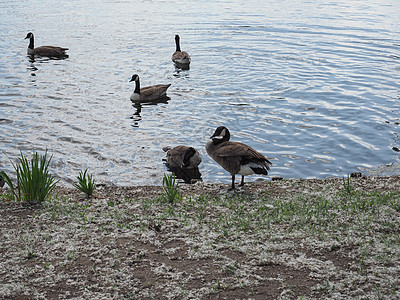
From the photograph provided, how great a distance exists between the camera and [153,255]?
6414 millimetres

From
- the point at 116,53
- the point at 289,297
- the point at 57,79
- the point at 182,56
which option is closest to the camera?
the point at 289,297

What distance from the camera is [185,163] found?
37.3 feet

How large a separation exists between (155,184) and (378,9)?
34261mm

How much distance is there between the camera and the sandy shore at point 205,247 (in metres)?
5.60

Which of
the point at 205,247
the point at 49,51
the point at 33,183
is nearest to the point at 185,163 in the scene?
the point at 33,183

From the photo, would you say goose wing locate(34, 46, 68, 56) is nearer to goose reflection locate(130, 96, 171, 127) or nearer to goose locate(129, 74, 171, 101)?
goose locate(129, 74, 171, 101)

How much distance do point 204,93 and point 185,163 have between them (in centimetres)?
646

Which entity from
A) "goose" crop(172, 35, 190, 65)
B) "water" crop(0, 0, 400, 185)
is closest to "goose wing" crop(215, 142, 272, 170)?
"water" crop(0, 0, 400, 185)

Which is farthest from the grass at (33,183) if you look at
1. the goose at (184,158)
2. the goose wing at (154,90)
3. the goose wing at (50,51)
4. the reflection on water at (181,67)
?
the goose wing at (50,51)

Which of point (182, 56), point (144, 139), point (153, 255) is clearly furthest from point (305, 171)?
point (182, 56)

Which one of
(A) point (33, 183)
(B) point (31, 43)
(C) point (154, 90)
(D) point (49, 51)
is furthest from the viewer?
(B) point (31, 43)

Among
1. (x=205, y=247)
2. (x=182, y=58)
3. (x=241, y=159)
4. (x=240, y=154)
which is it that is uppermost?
(x=182, y=58)

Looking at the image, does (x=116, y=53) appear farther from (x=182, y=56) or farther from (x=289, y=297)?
(x=289, y=297)

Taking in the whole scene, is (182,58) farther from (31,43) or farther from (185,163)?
(185,163)
